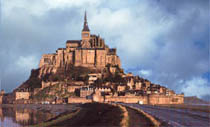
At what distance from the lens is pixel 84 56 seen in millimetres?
123312

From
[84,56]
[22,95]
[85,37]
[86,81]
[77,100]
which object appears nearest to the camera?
[77,100]

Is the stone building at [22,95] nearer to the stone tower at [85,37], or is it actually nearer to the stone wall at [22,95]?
the stone wall at [22,95]

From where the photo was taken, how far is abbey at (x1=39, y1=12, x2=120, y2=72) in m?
123

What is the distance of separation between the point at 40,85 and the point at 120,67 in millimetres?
32605

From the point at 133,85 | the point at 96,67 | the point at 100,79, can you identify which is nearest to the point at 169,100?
the point at 133,85

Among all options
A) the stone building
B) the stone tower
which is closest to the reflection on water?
the stone building

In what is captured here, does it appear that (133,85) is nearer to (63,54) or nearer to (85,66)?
(85,66)

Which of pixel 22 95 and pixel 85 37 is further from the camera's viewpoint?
pixel 85 37

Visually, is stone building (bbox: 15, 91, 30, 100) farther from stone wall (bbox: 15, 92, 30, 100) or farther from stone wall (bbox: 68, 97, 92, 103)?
stone wall (bbox: 68, 97, 92, 103)

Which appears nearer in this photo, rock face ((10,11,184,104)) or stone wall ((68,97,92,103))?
rock face ((10,11,184,104))

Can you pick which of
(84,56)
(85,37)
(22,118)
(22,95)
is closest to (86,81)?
(84,56)

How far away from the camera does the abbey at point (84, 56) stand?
123 metres

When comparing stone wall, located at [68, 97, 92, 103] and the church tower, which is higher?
the church tower

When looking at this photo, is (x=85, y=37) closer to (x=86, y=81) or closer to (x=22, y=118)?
(x=86, y=81)
